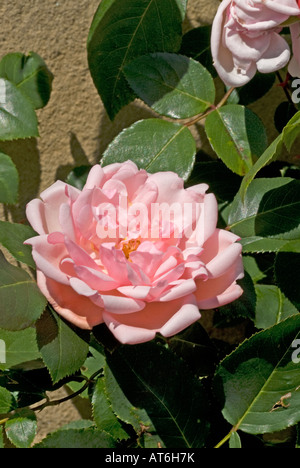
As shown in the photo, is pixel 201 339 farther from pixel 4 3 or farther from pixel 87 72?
pixel 4 3

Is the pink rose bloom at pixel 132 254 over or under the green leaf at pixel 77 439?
over

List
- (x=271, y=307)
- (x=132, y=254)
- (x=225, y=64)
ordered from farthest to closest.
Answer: (x=271, y=307), (x=225, y=64), (x=132, y=254)

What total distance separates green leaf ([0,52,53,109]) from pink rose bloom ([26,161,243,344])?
0.88 feet

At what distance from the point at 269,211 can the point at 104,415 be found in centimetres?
30

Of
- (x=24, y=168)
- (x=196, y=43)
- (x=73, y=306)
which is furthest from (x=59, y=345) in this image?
(x=196, y=43)

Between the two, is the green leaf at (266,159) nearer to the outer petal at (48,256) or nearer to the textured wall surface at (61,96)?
the outer petal at (48,256)

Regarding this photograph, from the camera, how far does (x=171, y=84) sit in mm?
720

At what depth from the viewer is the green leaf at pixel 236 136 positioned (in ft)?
2.25

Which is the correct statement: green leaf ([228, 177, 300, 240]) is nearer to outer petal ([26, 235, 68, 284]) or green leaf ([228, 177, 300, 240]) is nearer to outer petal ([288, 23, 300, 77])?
outer petal ([288, 23, 300, 77])

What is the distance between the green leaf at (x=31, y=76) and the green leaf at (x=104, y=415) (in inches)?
14.9

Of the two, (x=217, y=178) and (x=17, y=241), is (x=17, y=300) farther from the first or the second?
(x=217, y=178)

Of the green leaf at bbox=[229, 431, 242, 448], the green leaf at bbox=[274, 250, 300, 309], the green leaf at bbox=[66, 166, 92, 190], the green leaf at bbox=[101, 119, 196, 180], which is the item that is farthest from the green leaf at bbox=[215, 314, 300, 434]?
the green leaf at bbox=[66, 166, 92, 190]

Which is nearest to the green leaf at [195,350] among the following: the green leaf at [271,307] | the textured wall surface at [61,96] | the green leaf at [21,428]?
the green leaf at [271,307]

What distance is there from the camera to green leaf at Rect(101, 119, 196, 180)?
68cm
